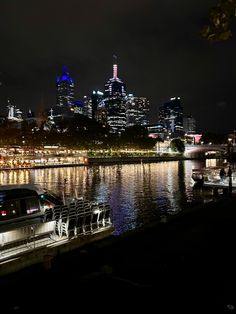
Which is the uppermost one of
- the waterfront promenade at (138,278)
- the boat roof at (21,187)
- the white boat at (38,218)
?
the boat roof at (21,187)

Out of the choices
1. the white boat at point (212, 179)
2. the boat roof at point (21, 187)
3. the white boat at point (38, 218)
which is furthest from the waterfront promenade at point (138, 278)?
the white boat at point (212, 179)

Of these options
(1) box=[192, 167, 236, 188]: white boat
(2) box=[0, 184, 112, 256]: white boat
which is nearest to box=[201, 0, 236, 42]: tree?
(2) box=[0, 184, 112, 256]: white boat

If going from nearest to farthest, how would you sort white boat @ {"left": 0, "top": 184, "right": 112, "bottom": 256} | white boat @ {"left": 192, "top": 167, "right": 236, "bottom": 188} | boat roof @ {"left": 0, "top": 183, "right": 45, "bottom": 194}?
white boat @ {"left": 0, "top": 184, "right": 112, "bottom": 256}
boat roof @ {"left": 0, "top": 183, "right": 45, "bottom": 194}
white boat @ {"left": 192, "top": 167, "right": 236, "bottom": 188}

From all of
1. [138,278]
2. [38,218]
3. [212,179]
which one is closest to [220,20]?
[138,278]

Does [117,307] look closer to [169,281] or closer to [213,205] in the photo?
[169,281]

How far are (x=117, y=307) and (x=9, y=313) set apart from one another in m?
2.58

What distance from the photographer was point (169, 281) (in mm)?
9594

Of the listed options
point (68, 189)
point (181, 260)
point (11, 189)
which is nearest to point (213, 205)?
point (181, 260)

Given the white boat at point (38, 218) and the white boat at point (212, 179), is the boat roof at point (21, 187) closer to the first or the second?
the white boat at point (38, 218)

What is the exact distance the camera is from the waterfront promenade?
27.2ft

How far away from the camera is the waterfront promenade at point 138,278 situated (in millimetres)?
8281

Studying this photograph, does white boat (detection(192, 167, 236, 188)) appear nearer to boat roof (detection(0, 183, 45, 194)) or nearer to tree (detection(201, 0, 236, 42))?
boat roof (detection(0, 183, 45, 194))

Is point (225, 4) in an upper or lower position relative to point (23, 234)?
upper

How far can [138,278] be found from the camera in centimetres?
995
